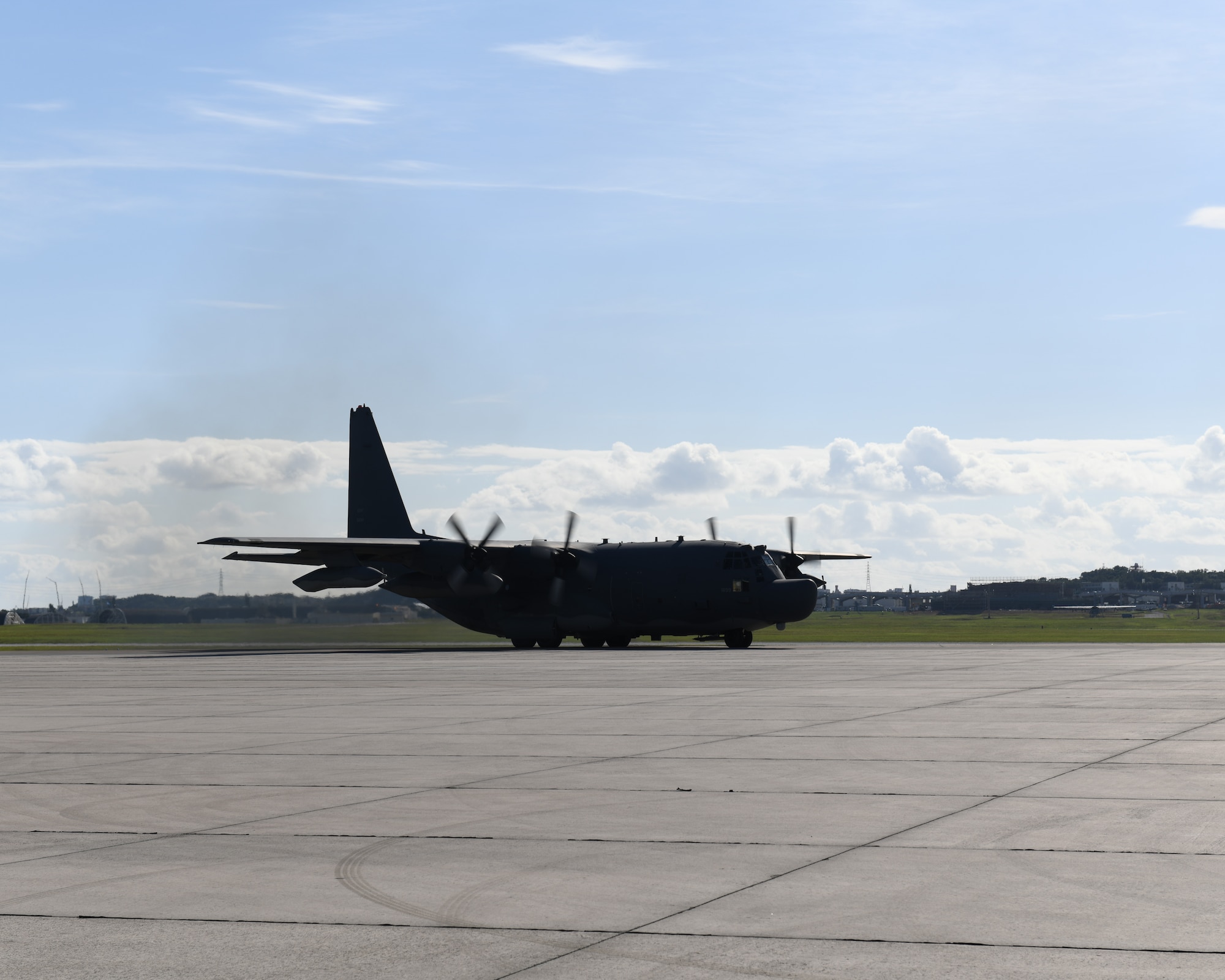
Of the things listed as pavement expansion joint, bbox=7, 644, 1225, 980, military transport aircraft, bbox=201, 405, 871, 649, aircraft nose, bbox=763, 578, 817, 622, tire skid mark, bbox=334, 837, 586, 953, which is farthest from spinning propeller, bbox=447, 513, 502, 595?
tire skid mark, bbox=334, 837, 586, 953

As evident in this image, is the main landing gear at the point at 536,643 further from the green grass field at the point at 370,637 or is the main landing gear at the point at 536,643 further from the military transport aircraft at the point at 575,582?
the green grass field at the point at 370,637

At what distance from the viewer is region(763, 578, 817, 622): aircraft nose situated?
162 feet

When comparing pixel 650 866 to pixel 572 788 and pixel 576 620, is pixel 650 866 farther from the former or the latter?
pixel 576 620

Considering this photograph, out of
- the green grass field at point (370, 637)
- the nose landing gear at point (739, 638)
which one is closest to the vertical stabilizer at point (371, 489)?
the green grass field at point (370, 637)

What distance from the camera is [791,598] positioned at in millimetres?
49375

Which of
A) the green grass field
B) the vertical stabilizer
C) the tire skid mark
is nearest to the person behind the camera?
the tire skid mark

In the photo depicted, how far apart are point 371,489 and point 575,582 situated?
12991 mm

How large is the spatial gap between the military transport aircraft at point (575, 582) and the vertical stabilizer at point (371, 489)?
213 inches

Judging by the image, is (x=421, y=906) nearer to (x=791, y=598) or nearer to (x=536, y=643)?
(x=791, y=598)

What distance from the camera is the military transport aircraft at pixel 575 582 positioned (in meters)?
50.0

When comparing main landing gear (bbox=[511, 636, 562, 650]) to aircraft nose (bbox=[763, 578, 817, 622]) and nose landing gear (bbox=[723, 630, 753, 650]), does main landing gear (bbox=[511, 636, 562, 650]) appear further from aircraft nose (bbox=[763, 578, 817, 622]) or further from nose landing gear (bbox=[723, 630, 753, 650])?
aircraft nose (bbox=[763, 578, 817, 622])

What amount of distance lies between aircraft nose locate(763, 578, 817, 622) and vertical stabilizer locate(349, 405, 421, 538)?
18519 mm

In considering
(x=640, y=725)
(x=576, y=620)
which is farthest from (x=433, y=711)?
(x=576, y=620)

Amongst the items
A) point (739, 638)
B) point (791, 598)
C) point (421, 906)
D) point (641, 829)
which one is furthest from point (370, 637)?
point (421, 906)
